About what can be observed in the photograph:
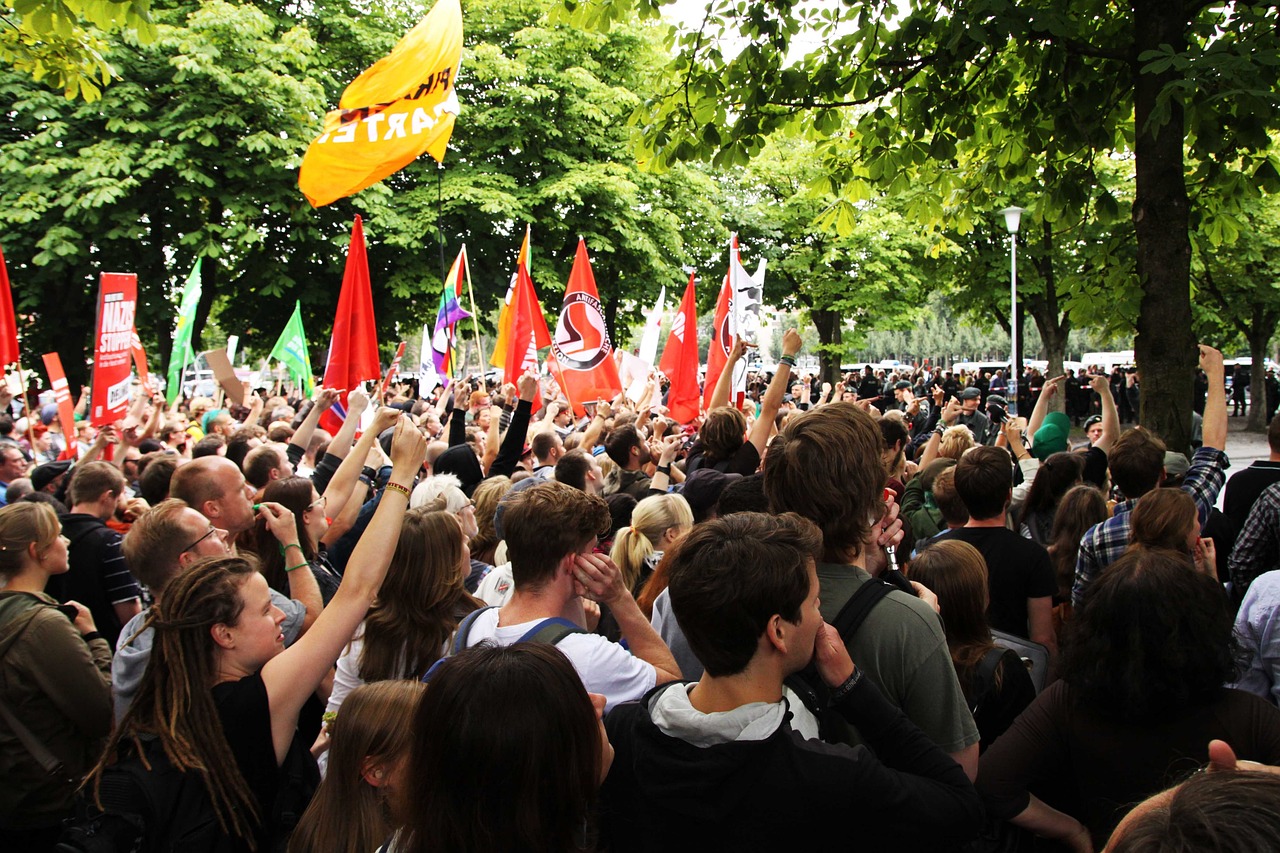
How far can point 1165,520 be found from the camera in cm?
393

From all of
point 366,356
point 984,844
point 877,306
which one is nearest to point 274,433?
point 366,356

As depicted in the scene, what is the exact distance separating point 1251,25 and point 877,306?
27.7 metres

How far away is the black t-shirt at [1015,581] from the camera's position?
4.26m

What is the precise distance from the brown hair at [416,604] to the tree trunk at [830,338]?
2924 centimetres

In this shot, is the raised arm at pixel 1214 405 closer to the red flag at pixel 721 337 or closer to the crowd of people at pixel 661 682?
the crowd of people at pixel 661 682

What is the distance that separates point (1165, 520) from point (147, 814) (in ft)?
11.8

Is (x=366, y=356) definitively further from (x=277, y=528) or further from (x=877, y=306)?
(x=877, y=306)

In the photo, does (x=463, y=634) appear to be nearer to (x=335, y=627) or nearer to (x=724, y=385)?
(x=335, y=627)

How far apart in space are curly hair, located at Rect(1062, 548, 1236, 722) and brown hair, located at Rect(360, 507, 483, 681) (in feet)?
6.75

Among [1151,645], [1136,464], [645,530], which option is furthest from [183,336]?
[1151,645]

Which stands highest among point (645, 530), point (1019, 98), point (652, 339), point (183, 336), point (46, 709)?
point (1019, 98)

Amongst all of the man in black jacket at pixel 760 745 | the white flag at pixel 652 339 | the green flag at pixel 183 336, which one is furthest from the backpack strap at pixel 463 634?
the white flag at pixel 652 339

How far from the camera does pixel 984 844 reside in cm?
287

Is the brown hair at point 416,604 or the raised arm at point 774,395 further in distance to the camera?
the raised arm at point 774,395
